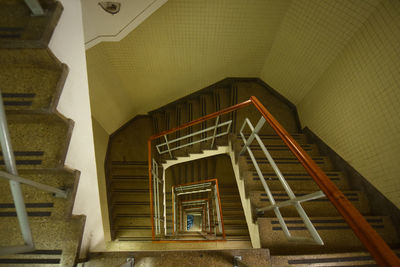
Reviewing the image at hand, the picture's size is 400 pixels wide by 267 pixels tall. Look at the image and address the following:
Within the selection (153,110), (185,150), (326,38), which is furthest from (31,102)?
(153,110)

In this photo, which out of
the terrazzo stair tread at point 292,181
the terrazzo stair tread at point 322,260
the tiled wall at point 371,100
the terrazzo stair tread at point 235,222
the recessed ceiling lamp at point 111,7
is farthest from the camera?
the terrazzo stair tread at point 235,222

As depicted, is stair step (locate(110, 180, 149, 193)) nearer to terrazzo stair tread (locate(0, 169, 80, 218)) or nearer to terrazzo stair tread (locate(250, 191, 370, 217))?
terrazzo stair tread (locate(250, 191, 370, 217))

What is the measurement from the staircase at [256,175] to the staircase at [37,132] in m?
1.51

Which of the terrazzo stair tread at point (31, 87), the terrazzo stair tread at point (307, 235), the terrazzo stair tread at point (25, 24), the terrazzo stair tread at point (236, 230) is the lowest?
the terrazzo stair tread at point (236, 230)

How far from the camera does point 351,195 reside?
7.11ft

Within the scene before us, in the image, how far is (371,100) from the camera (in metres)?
2.08

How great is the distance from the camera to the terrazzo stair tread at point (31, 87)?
36.9 inches

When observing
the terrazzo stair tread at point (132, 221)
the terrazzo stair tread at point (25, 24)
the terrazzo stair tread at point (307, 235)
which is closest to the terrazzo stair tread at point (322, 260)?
the terrazzo stair tread at point (307, 235)

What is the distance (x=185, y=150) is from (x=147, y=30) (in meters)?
2.14

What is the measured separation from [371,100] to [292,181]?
1.29 m

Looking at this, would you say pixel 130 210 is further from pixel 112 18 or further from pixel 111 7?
pixel 111 7

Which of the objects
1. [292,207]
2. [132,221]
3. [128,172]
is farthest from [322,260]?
[128,172]

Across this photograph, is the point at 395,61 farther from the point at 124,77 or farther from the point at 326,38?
the point at 124,77

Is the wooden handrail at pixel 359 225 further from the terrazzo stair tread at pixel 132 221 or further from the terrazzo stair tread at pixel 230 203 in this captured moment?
the terrazzo stair tread at pixel 230 203
